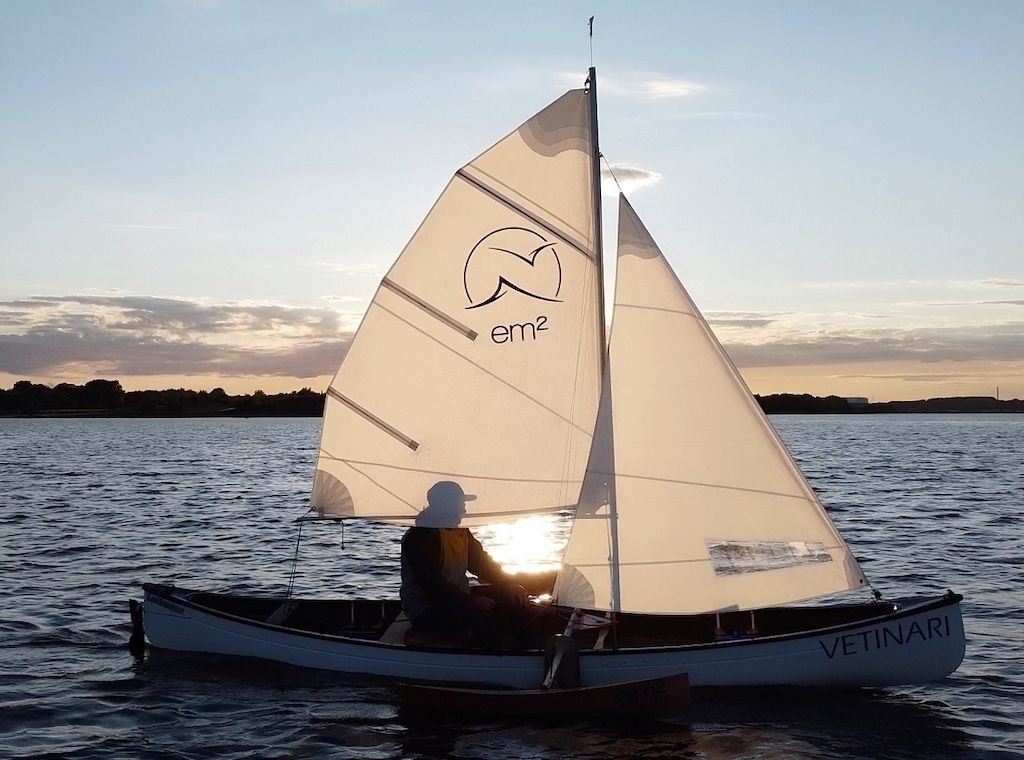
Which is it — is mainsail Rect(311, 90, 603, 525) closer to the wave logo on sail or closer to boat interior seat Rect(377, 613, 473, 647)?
the wave logo on sail

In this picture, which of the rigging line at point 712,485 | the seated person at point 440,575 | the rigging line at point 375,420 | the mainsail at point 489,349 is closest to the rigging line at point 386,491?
the mainsail at point 489,349

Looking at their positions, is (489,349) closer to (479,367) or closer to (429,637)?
(479,367)

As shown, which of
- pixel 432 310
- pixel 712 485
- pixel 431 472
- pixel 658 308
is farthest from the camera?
pixel 431 472

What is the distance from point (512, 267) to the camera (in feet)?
42.4

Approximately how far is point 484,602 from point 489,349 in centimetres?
319

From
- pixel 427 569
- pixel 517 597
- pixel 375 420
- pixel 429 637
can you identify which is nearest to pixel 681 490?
pixel 517 597

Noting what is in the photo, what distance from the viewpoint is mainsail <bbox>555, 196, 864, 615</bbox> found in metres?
12.1

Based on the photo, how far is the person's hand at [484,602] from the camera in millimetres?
12844

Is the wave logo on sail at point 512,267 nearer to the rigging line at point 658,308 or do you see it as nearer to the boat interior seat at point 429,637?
the rigging line at point 658,308

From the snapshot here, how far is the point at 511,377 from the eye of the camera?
13000mm

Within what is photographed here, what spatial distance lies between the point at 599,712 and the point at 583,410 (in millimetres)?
3527

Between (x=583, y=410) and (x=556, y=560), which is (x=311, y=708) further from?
(x=556, y=560)

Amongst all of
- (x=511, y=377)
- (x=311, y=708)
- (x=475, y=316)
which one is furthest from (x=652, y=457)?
(x=311, y=708)

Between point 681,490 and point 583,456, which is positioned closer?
point 681,490
